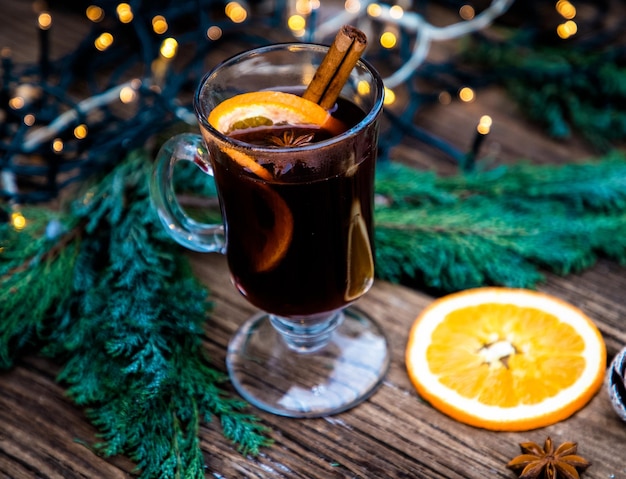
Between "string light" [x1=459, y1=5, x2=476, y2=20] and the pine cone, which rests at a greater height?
"string light" [x1=459, y1=5, x2=476, y2=20]

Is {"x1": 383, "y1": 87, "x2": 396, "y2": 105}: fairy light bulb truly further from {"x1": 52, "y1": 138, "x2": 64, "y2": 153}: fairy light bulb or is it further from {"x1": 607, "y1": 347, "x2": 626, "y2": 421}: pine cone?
{"x1": 607, "y1": 347, "x2": 626, "y2": 421}: pine cone

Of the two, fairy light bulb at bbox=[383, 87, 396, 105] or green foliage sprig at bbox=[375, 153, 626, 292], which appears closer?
green foliage sprig at bbox=[375, 153, 626, 292]

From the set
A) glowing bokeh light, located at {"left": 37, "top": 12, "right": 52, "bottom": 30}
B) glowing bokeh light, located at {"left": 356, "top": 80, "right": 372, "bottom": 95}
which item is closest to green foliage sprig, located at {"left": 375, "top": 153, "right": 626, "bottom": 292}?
glowing bokeh light, located at {"left": 356, "top": 80, "right": 372, "bottom": 95}

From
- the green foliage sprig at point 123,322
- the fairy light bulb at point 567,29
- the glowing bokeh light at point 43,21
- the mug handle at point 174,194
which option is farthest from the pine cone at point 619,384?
the glowing bokeh light at point 43,21

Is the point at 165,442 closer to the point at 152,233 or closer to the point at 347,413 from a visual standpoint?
the point at 347,413

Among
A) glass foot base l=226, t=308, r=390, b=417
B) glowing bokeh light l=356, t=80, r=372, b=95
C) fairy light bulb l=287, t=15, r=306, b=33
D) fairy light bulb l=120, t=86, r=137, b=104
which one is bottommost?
glass foot base l=226, t=308, r=390, b=417

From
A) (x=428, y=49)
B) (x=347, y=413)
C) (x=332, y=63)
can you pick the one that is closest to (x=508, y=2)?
(x=428, y=49)
